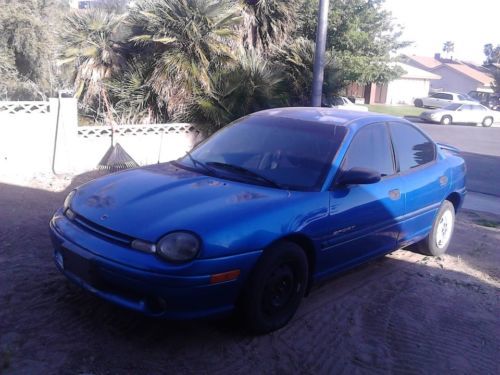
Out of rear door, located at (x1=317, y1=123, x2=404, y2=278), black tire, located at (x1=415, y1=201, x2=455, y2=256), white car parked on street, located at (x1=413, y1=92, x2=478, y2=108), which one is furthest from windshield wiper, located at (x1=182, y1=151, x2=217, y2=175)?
white car parked on street, located at (x1=413, y1=92, x2=478, y2=108)

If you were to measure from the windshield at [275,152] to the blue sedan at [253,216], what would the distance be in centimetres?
1

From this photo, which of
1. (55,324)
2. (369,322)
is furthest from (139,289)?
(369,322)

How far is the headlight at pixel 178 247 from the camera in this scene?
3551mm

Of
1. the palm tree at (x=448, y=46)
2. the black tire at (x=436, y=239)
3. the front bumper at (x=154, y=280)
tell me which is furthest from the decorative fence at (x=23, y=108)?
the palm tree at (x=448, y=46)

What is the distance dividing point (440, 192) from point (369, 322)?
213 centimetres

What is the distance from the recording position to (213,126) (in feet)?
37.2

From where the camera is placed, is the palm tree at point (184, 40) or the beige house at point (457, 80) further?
the beige house at point (457, 80)

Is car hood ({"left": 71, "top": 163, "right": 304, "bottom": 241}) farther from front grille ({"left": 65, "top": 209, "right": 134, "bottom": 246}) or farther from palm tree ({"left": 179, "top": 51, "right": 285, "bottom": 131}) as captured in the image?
palm tree ({"left": 179, "top": 51, "right": 285, "bottom": 131})

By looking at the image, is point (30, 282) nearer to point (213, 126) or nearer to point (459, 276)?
point (459, 276)

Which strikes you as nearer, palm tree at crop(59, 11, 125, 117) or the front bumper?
Result: the front bumper

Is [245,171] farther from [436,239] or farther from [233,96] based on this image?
[233,96]

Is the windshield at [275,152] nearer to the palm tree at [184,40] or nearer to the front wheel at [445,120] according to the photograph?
the palm tree at [184,40]

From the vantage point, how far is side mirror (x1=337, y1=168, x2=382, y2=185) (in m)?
4.52

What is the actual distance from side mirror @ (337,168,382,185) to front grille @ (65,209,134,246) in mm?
1836
